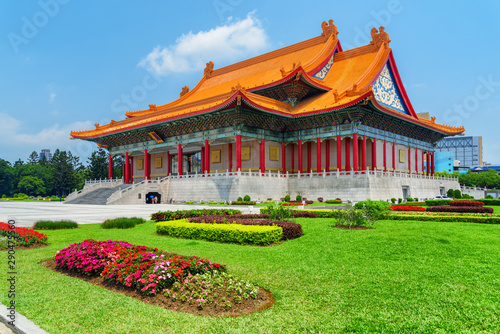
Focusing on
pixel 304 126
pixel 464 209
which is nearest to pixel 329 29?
pixel 304 126

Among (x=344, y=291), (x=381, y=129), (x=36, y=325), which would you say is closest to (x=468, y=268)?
(x=344, y=291)

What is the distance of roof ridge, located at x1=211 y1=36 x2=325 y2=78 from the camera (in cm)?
4231

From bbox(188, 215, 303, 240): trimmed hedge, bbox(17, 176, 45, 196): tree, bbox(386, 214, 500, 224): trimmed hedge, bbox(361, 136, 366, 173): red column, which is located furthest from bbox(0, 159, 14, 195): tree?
bbox(386, 214, 500, 224): trimmed hedge

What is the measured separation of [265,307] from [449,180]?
142ft

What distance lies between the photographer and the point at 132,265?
22.2ft

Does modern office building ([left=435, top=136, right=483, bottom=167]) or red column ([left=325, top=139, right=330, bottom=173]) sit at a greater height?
modern office building ([left=435, top=136, right=483, bottom=167])

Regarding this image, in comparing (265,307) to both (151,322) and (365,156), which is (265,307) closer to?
(151,322)

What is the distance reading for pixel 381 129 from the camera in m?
36.6

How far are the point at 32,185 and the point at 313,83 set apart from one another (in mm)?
66863

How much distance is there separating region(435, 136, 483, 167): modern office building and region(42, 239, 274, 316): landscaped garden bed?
485 feet

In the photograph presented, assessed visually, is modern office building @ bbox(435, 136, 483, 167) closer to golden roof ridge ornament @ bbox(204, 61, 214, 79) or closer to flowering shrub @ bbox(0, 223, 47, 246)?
golden roof ridge ornament @ bbox(204, 61, 214, 79)

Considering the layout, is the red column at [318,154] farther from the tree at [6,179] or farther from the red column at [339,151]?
the tree at [6,179]

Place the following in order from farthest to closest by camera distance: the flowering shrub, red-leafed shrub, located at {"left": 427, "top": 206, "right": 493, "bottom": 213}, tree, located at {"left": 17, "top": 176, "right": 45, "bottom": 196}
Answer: tree, located at {"left": 17, "top": 176, "right": 45, "bottom": 196} < red-leafed shrub, located at {"left": 427, "top": 206, "right": 493, "bottom": 213} < the flowering shrub

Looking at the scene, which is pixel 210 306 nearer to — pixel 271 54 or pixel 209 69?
pixel 271 54
